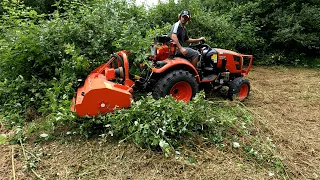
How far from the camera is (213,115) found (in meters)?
3.57

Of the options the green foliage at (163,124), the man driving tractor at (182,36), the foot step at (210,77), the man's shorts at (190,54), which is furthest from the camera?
the foot step at (210,77)

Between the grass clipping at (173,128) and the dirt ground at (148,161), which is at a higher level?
the grass clipping at (173,128)

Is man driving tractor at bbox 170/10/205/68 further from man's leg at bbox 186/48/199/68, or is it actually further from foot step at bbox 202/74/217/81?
foot step at bbox 202/74/217/81

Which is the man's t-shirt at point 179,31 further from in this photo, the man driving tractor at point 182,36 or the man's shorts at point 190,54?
the man's shorts at point 190,54

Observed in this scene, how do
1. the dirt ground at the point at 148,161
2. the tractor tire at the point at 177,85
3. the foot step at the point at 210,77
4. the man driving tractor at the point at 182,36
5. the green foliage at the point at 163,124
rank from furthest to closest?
the foot step at the point at 210,77 → the man driving tractor at the point at 182,36 → the tractor tire at the point at 177,85 → the green foliage at the point at 163,124 → the dirt ground at the point at 148,161

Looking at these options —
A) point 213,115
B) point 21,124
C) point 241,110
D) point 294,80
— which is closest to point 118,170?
point 213,115

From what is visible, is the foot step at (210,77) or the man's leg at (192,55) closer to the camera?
the man's leg at (192,55)

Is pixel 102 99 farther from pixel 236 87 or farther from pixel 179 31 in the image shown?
pixel 236 87

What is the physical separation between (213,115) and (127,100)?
1.14 meters

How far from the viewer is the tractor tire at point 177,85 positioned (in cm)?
401

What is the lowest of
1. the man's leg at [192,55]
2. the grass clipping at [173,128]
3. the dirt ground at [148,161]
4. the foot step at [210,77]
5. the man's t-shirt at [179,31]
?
the dirt ground at [148,161]

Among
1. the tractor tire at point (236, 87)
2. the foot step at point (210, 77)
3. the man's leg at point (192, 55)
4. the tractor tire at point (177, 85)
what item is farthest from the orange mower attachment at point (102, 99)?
the tractor tire at point (236, 87)

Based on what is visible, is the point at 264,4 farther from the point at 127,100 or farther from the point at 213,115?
the point at 127,100

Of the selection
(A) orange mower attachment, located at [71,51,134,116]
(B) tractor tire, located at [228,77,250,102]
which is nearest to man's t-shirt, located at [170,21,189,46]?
(B) tractor tire, located at [228,77,250,102]
